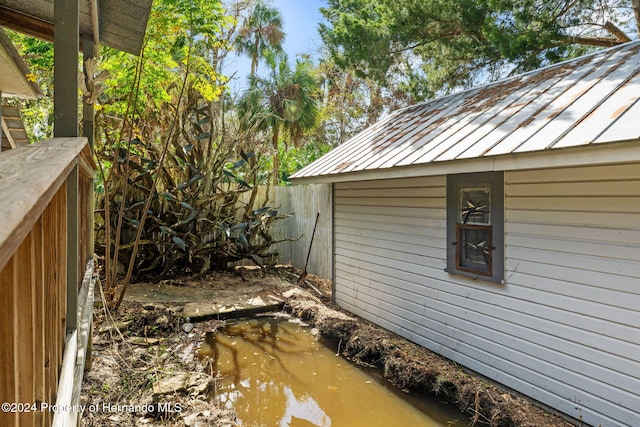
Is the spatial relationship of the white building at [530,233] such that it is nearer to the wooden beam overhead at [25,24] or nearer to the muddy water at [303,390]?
the muddy water at [303,390]

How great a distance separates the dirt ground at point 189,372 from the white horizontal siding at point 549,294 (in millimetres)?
316

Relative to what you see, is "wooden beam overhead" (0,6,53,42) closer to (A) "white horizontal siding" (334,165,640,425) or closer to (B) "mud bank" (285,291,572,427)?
(A) "white horizontal siding" (334,165,640,425)

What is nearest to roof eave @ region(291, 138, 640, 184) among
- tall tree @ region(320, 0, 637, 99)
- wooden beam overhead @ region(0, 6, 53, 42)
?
wooden beam overhead @ region(0, 6, 53, 42)

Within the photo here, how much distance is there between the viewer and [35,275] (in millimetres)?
1193

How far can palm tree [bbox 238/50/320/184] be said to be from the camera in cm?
1477

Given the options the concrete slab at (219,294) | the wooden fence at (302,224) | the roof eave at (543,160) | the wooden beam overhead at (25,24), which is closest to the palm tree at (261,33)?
the wooden fence at (302,224)

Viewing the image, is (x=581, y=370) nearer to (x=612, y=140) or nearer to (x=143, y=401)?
(x=612, y=140)

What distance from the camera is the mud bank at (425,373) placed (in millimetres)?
3533

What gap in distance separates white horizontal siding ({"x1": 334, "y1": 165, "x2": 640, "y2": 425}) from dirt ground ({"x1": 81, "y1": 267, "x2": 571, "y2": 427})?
32 centimetres

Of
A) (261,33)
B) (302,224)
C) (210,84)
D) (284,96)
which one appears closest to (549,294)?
(210,84)

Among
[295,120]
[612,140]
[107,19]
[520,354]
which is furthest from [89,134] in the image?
[295,120]

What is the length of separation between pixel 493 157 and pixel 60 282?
131 inches

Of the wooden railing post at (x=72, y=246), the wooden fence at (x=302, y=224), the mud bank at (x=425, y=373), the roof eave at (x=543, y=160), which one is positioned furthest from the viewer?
the wooden fence at (x=302, y=224)

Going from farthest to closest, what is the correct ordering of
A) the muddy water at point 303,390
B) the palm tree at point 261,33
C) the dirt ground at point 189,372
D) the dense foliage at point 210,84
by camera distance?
1. the palm tree at point 261,33
2. the dense foliage at point 210,84
3. the muddy water at point 303,390
4. the dirt ground at point 189,372
